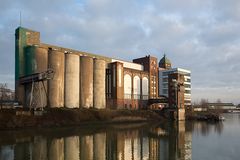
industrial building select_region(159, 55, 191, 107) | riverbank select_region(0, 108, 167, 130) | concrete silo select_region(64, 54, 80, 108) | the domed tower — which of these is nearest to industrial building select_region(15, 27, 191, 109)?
concrete silo select_region(64, 54, 80, 108)

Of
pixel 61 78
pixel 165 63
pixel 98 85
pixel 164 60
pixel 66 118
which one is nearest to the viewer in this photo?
pixel 66 118

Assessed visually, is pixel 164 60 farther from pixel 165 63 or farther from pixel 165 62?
pixel 165 63

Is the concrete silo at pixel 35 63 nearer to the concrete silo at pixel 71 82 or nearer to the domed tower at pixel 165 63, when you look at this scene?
the concrete silo at pixel 71 82

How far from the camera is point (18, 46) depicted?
77000mm

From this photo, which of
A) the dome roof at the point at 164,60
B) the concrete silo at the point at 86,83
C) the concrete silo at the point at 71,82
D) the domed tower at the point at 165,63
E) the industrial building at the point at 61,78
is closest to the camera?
the industrial building at the point at 61,78

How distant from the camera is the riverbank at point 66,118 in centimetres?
5522

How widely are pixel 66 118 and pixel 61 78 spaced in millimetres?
15393

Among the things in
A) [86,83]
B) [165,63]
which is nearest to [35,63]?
[86,83]

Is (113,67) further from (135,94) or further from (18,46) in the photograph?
(18,46)

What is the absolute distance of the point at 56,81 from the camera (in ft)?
249

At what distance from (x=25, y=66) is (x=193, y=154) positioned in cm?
5843

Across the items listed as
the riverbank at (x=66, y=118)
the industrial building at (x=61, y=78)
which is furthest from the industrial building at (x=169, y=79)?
the riverbank at (x=66, y=118)

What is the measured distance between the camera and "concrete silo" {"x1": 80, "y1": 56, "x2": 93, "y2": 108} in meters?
83.9

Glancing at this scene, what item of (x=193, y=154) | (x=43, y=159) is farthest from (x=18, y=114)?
(x=193, y=154)
